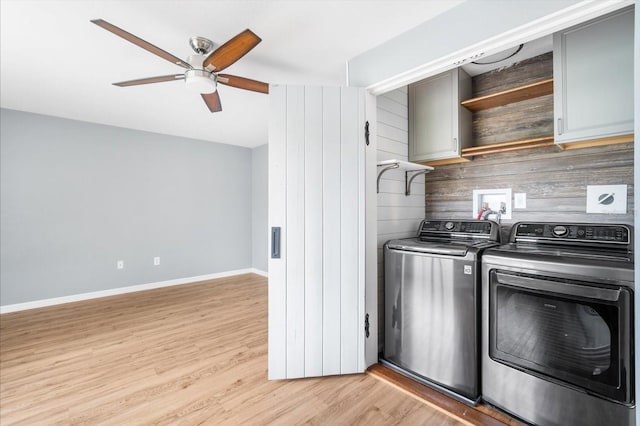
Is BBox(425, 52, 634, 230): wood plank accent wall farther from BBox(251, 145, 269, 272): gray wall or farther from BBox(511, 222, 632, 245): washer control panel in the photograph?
BBox(251, 145, 269, 272): gray wall

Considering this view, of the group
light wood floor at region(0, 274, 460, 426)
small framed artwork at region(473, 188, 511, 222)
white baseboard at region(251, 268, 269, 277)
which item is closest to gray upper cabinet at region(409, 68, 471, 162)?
small framed artwork at region(473, 188, 511, 222)

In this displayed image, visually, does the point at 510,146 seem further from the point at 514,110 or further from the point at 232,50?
the point at 232,50

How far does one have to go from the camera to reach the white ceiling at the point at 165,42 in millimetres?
1821

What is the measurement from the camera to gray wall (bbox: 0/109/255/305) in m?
3.65

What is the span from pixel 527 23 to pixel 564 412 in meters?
2.07

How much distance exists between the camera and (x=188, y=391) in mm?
2008

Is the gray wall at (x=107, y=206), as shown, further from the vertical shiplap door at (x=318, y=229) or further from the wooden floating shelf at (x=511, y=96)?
the wooden floating shelf at (x=511, y=96)

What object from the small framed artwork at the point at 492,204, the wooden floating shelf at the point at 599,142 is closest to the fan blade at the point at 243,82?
the small framed artwork at the point at 492,204

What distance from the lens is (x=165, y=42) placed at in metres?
2.22

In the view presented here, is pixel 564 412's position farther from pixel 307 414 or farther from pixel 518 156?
pixel 518 156

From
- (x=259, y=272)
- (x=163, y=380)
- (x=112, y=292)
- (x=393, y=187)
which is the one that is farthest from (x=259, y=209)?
(x=163, y=380)

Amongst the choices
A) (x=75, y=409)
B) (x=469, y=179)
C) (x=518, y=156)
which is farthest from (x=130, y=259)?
(x=518, y=156)

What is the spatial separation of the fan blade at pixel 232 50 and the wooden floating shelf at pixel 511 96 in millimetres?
1741

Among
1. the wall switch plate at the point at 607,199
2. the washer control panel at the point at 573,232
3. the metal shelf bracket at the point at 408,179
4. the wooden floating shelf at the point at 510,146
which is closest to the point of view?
the washer control panel at the point at 573,232
